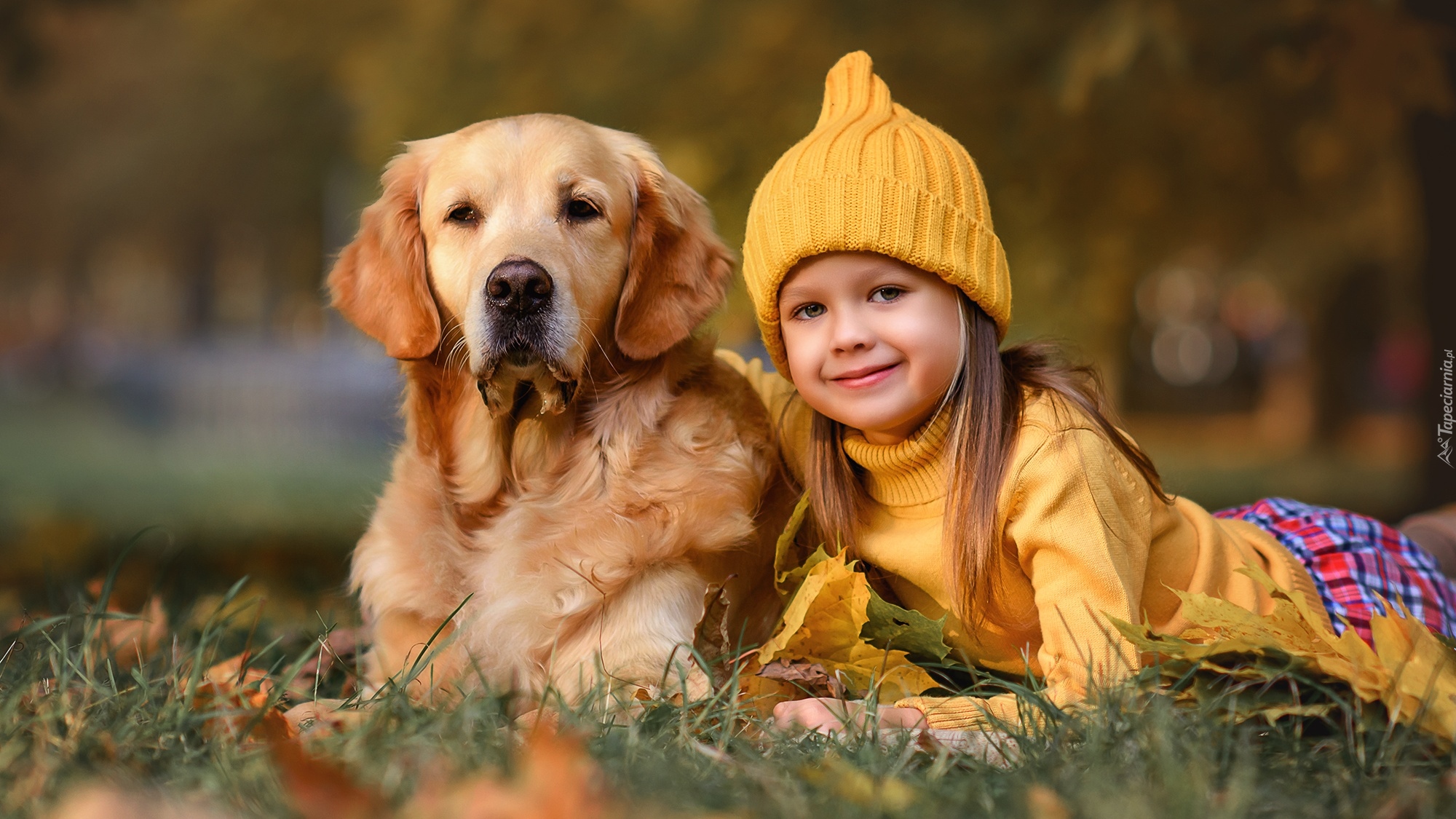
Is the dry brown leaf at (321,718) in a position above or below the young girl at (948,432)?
below

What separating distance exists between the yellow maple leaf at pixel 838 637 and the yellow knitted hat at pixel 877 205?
0.59 meters

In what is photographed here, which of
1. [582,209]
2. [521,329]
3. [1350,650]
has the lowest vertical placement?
[1350,650]

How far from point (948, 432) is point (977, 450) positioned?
8cm

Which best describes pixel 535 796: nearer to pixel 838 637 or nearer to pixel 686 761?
pixel 686 761

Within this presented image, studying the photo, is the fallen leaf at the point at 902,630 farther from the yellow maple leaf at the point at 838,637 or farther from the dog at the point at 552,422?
the dog at the point at 552,422

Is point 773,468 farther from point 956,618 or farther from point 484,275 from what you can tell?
point 484,275

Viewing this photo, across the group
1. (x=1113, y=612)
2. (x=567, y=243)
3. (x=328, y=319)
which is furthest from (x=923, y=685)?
(x=328, y=319)

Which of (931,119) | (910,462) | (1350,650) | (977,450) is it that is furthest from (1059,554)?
(931,119)

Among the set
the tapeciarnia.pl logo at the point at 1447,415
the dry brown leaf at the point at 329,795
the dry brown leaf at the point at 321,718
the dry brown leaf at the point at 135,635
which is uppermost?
the tapeciarnia.pl logo at the point at 1447,415

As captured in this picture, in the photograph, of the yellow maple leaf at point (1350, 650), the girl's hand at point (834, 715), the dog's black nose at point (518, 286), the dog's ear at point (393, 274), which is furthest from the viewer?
the dog's ear at point (393, 274)

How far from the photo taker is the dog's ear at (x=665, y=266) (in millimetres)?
2396

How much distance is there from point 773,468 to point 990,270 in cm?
65

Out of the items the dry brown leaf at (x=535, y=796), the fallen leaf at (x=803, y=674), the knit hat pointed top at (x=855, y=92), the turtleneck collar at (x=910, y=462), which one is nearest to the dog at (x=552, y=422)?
the fallen leaf at (x=803, y=674)

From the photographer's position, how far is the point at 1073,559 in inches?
81.3
